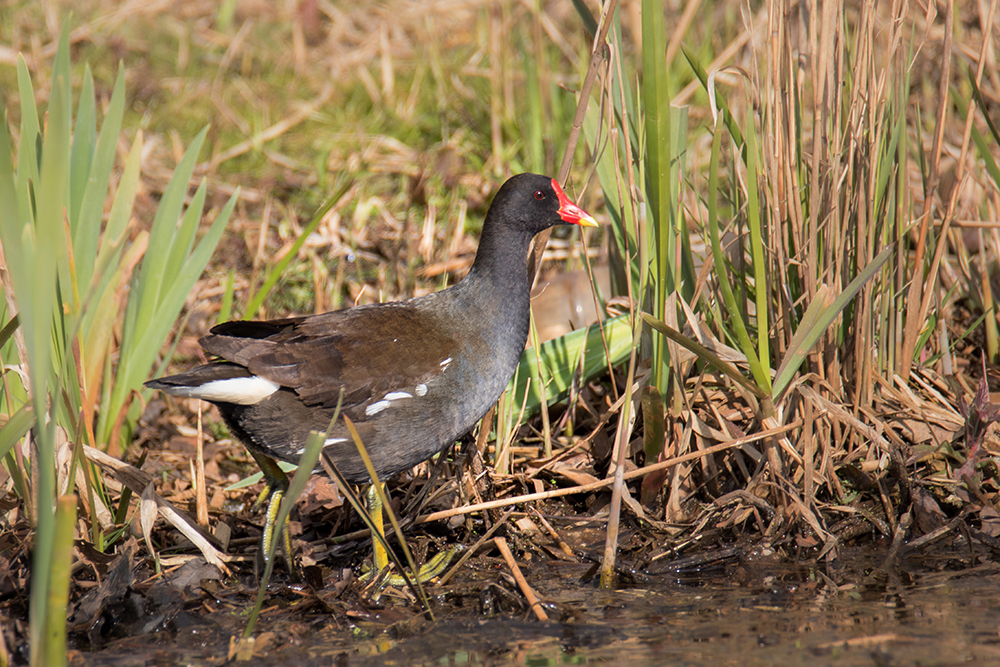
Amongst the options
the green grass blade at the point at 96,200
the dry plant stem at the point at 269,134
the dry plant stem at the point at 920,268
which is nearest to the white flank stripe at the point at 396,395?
the green grass blade at the point at 96,200

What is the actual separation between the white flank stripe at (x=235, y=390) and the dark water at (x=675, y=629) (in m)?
0.55

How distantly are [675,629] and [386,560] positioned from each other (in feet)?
2.65

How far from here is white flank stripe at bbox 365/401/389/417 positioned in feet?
8.23

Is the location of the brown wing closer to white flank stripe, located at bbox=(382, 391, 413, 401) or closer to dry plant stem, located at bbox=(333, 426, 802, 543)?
white flank stripe, located at bbox=(382, 391, 413, 401)

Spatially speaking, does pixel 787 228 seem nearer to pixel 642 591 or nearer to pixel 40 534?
pixel 642 591

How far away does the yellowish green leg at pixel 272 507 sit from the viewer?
250cm

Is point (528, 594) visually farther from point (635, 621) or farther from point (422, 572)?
point (422, 572)

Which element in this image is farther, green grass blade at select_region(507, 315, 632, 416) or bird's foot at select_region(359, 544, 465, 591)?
green grass blade at select_region(507, 315, 632, 416)

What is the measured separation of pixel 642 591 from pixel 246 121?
376cm

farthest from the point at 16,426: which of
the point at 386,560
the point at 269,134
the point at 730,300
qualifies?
the point at 269,134

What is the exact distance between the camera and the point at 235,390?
2.41 metres

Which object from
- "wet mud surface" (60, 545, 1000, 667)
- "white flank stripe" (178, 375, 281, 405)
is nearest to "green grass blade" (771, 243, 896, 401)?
"wet mud surface" (60, 545, 1000, 667)

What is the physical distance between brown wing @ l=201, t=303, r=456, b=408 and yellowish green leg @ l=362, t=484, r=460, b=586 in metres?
0.29

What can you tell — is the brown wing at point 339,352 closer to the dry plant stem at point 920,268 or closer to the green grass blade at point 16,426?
the green grass blade at point 16,426
